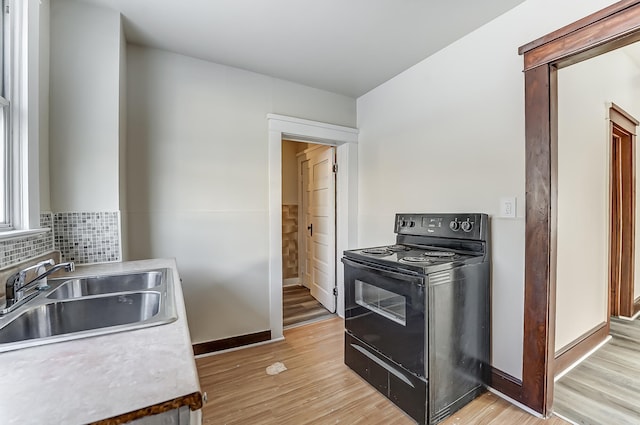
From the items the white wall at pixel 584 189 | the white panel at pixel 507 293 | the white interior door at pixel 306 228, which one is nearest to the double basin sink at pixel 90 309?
the white panel at pixel 507 293

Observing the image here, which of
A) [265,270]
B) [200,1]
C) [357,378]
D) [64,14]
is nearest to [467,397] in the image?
[357,378]

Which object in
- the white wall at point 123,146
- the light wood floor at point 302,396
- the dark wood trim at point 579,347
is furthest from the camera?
the dark wood trim at point 579,347

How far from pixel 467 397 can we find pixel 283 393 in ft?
3.84

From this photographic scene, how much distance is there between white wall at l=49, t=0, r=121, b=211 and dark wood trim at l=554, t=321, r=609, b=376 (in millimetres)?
3224

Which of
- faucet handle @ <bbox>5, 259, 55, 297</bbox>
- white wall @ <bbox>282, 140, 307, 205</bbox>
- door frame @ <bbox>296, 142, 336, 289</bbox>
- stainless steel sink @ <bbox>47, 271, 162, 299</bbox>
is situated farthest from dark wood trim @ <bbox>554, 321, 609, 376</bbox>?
white wall @ <bbox>282, 140, 307, 205</bbox>

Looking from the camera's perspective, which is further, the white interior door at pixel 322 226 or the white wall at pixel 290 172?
the white wall at pixel 290 172

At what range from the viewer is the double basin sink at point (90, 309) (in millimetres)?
907

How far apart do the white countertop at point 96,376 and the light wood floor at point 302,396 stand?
1.20 metres

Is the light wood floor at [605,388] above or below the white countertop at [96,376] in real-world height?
below

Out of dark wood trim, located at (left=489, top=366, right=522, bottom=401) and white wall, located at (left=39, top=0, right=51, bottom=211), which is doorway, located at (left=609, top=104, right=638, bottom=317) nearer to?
dark wood trim, located at (left=489, top=366, right=522, bottom=401)

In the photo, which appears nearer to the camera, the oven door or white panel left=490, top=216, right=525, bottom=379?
the oven door

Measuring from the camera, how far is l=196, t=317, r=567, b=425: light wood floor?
5.35 feet

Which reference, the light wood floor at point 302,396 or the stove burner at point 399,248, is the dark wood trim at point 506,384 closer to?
the light wood floor at point 302,396

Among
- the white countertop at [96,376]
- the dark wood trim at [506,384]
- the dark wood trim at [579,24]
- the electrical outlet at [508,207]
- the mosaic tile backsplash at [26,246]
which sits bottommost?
the dark wood trim at [506,384]
